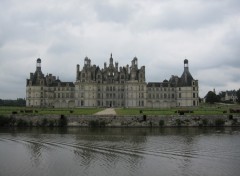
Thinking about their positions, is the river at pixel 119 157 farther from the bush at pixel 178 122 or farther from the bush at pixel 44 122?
the bush at pixel 178 122

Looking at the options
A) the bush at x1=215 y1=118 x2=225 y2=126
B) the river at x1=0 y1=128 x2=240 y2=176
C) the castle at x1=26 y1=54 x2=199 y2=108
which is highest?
the castle at x1=26 y1=54 x2=199 y2=108

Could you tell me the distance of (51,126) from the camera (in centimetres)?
4016

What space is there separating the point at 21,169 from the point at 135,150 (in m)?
7.30

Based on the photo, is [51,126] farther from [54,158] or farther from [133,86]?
[133,86]

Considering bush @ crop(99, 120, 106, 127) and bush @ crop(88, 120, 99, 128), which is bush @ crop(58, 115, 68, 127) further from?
bush @ crop(99, 120, 106, 127)

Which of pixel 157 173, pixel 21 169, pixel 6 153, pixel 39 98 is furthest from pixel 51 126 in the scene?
pixel 39 98

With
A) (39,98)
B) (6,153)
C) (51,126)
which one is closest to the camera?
(6,153)

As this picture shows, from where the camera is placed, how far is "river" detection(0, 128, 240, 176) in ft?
54.6

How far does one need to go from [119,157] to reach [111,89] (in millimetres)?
64699

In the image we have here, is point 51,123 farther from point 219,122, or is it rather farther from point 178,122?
point 219,122

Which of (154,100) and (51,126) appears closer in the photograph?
(51,126)

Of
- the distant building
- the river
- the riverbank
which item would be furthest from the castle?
the river

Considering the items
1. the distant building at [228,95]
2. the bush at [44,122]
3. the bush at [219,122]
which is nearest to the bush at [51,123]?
the bush at [44,122]

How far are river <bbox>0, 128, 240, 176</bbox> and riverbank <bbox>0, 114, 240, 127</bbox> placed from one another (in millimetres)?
13218
